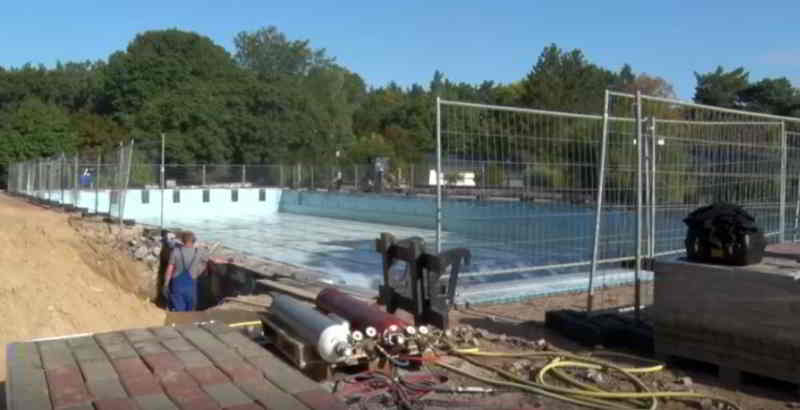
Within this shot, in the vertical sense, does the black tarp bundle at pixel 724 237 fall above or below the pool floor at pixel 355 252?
above

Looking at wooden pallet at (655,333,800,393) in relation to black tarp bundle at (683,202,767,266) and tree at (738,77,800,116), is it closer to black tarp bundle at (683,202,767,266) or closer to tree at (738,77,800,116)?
black tarp bundle at (683,202,767,266)

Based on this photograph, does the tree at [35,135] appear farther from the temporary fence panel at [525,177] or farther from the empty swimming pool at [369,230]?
the temporary fence panel at [525,177]

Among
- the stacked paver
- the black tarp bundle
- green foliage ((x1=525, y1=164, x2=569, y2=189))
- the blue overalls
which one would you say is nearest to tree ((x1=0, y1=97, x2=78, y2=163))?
the blue overalls

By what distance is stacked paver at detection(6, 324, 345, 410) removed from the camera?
372cm

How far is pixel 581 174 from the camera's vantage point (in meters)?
9.61

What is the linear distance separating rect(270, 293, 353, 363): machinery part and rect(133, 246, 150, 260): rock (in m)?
14.2

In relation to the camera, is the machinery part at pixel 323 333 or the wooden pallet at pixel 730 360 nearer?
the machinery part at pixel 323 333

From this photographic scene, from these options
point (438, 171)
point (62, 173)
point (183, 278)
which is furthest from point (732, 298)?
point (62, 173)

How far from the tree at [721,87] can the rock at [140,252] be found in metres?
30.7

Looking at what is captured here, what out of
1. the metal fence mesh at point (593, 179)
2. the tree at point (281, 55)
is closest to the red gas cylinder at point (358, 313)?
the metal fence mesh at point (593, 179)

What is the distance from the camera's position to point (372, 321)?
5.66 m

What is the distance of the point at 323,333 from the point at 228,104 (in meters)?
54.2

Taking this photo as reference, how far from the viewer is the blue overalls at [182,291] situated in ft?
40.4

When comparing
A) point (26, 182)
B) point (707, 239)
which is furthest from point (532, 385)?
point (26, 182)
